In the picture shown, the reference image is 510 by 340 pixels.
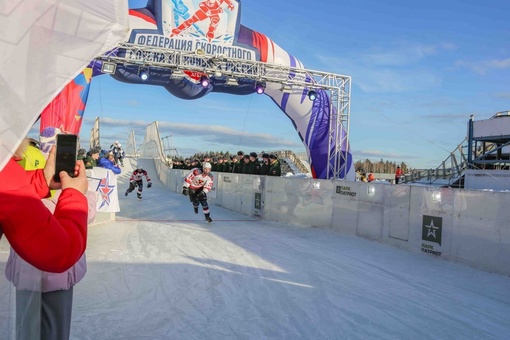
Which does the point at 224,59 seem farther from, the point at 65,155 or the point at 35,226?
the point at 35,226

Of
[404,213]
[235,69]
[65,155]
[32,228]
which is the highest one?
[235,69]

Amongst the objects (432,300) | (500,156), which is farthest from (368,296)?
(500,156)

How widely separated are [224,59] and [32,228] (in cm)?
1259

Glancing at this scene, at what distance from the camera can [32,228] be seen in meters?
1.02

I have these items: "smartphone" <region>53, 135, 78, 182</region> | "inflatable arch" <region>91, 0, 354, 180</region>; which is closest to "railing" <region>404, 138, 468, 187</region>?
"inflatable arch" <region>91, 0, 354, 180</region>

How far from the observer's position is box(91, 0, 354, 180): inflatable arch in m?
13.9

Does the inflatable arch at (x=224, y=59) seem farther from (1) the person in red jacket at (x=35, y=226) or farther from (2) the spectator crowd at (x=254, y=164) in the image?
(1) the person in red jacket at (x=35, y=226)

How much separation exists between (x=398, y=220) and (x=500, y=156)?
15.9m

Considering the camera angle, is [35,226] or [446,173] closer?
[35,226]

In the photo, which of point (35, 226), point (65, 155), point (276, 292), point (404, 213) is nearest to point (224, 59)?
point (404, 213)

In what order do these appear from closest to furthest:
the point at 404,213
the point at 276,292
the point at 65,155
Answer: the point at 65,155 → the point at 276,292 → the point at 404,213

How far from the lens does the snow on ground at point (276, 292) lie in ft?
10.9

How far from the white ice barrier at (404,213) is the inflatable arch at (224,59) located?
345 cm

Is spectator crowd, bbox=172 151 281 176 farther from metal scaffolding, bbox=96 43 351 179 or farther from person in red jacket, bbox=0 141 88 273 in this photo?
person in red jacket, bbox=0 141 88 273
